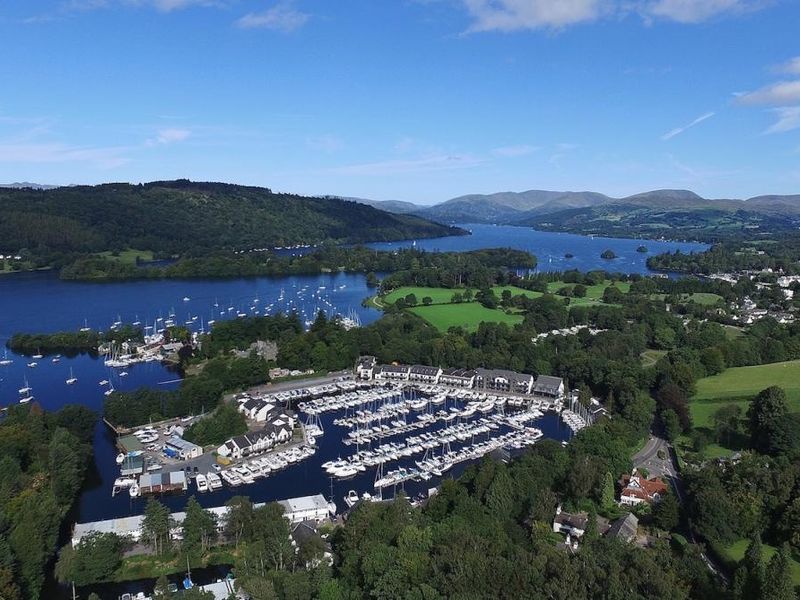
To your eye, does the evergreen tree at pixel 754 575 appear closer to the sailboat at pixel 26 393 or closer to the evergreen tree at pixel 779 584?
the evergreen tree at pixel 779 584

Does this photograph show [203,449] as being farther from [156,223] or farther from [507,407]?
[156,223]

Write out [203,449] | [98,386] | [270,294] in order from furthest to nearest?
1. [270,294]
2. [98,386]
3. [203,449]

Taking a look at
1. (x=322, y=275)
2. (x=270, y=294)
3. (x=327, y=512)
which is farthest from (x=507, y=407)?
(x=322, y=275)

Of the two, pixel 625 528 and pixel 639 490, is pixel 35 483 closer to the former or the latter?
pixel 625 528

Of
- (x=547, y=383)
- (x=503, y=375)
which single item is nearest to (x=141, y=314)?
(x=503, y=375)

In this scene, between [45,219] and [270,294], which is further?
[45,219]

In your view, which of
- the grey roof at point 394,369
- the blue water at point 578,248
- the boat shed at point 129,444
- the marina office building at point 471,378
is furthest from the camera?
the blue water at point 578,248

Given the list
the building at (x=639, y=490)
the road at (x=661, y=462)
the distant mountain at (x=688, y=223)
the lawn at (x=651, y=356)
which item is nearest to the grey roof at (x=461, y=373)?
the road at (x=661, y=462)
